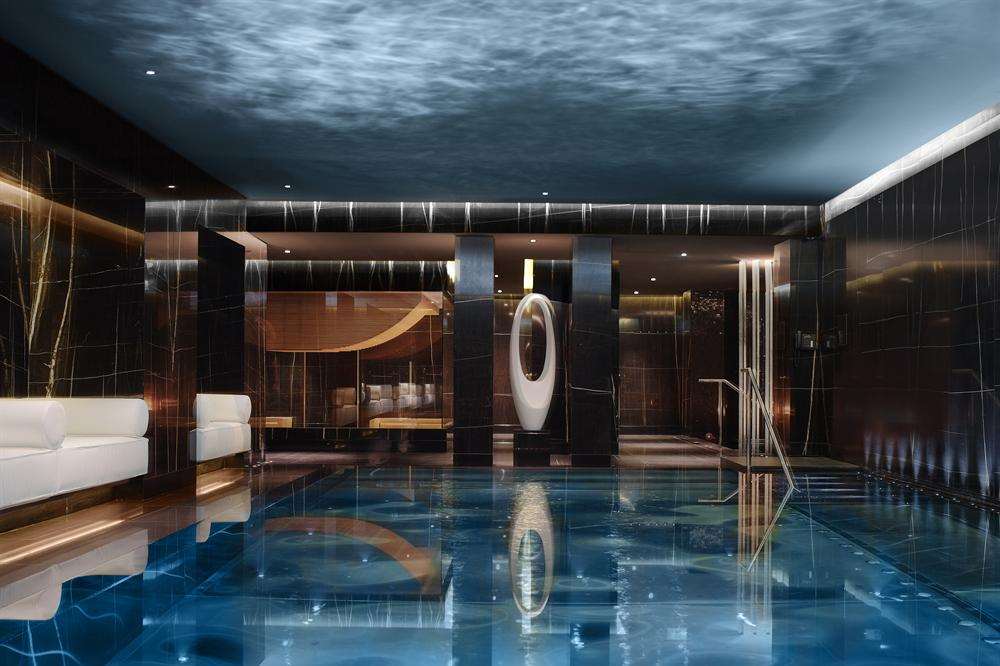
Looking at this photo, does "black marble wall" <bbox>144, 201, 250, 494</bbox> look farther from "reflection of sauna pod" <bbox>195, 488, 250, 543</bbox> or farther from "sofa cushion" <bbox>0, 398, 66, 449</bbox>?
"sofa cushion" <bbox>0, 398, 66, 449</bbox>

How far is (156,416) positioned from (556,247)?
212 inches

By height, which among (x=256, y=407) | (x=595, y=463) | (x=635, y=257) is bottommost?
(x=595, y=463)

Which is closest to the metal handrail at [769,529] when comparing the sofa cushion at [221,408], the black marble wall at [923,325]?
the black marble wall at [923,325]

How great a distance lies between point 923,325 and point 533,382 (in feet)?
14.9

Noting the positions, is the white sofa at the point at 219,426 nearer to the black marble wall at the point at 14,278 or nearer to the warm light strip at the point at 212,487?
the warm light strip at the point at 212,487

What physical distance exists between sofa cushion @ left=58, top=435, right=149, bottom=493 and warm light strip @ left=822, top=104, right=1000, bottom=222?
7.02 m

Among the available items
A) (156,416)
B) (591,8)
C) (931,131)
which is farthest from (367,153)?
(931,131)

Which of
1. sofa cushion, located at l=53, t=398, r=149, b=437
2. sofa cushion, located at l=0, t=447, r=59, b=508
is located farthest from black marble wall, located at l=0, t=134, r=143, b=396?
sofa cushion, located at l=0, t=447, r=59, b=508

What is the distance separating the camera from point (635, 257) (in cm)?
1170

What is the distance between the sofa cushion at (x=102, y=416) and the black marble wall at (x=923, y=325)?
21.9ft

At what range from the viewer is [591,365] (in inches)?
394

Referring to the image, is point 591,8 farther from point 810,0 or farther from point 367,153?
point 367,153

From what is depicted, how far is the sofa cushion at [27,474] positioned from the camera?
5.11 meters

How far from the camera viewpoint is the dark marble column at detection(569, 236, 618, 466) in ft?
32.8
